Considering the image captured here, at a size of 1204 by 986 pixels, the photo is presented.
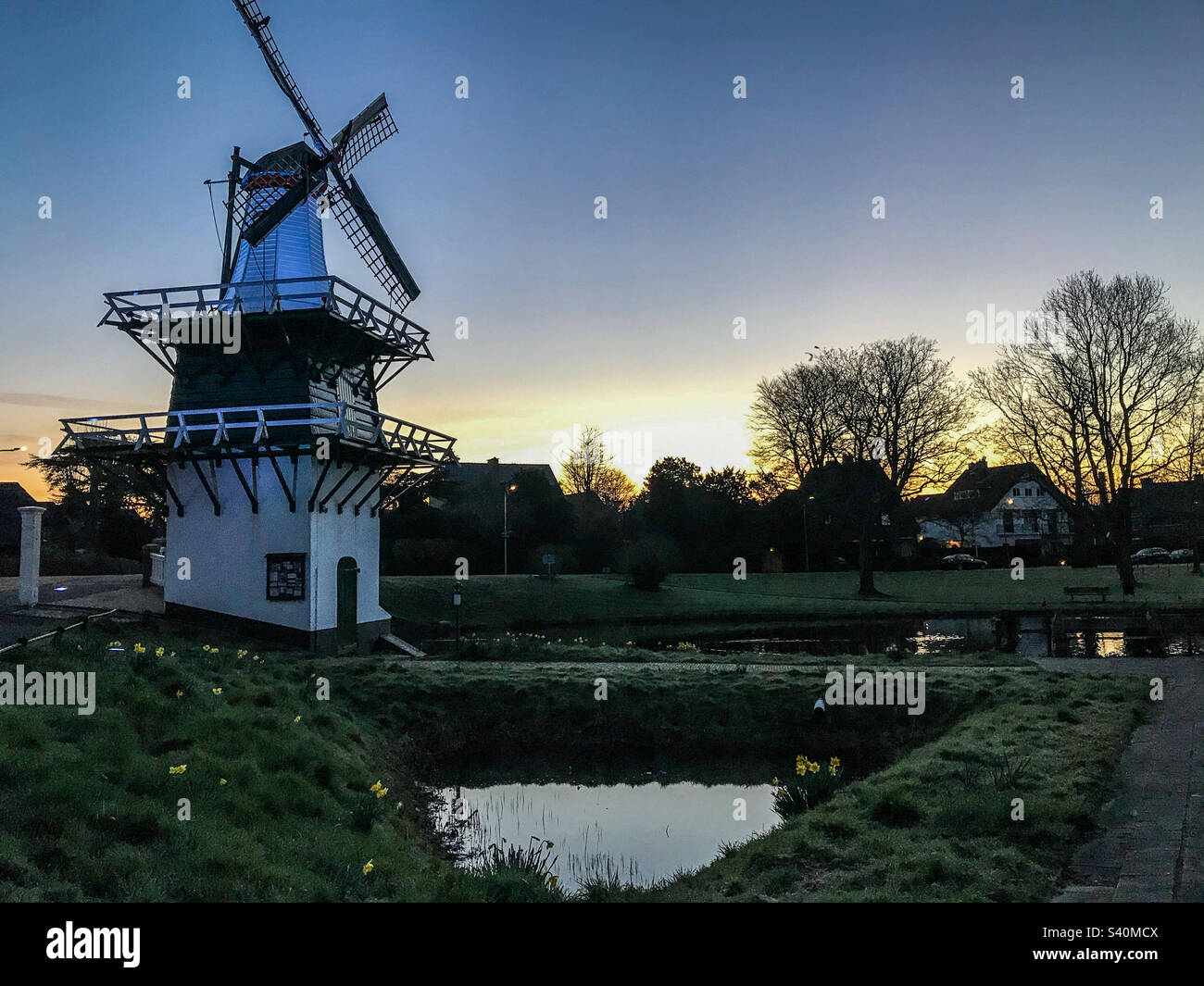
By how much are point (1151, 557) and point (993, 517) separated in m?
18.3

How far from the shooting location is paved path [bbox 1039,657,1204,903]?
6.18m

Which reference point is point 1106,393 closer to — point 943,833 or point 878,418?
point 878,418

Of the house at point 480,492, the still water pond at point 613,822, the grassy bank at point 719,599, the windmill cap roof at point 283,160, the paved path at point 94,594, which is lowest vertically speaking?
the still water pond at point 613,822

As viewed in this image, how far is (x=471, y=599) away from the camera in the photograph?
129ft

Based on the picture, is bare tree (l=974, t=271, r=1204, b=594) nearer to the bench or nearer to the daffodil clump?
the bench

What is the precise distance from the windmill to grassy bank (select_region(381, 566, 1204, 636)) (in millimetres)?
13211

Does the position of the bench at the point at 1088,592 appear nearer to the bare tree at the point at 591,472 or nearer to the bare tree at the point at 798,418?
the bare tree at the point at 798,418

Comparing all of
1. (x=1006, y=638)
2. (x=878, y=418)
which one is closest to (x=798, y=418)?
(x=878, y=418)

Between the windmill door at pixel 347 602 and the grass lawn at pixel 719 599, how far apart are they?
12.8 metres

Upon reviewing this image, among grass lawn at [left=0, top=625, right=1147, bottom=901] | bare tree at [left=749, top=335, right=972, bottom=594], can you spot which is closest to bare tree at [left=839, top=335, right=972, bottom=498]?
bare tree at [left=749, top=335, right=972, bottom=594]

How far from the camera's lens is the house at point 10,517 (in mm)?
42719

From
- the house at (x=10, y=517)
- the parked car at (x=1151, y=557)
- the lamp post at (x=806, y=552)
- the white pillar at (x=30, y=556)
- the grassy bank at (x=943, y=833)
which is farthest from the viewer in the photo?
the parked car at (x=1151, y=557)

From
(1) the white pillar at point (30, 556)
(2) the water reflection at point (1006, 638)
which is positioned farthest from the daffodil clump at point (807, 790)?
(1) the white pillar at point (30, 556)

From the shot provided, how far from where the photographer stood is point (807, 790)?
979 centimetres
